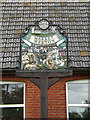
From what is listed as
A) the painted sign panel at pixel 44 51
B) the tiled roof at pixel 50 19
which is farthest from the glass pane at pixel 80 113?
the painted sign panel at pixel 44 51

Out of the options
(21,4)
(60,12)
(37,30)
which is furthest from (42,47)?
(21,4)

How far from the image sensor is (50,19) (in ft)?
22.0

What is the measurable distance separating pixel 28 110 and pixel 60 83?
1193 millimetres

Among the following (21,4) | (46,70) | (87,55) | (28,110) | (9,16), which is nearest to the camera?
(46,70)

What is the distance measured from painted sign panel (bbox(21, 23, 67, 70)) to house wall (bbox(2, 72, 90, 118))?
1.45 m

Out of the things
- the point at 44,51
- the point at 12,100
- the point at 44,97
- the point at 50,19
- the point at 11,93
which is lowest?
the point at 12,100

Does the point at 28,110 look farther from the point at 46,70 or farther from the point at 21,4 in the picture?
the point at 21,4

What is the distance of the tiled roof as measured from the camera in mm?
5723

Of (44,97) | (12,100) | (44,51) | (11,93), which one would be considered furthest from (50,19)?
(44,97)

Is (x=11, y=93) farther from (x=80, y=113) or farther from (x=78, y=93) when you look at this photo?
(x=80, y=113)

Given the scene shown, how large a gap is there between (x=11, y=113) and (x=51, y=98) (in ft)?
4.10

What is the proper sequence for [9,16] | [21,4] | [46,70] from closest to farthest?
1. [46,70]
2. [9,16]
3. [21,4]

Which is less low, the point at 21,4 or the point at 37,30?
the point at 21,4

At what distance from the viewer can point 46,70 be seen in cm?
417
